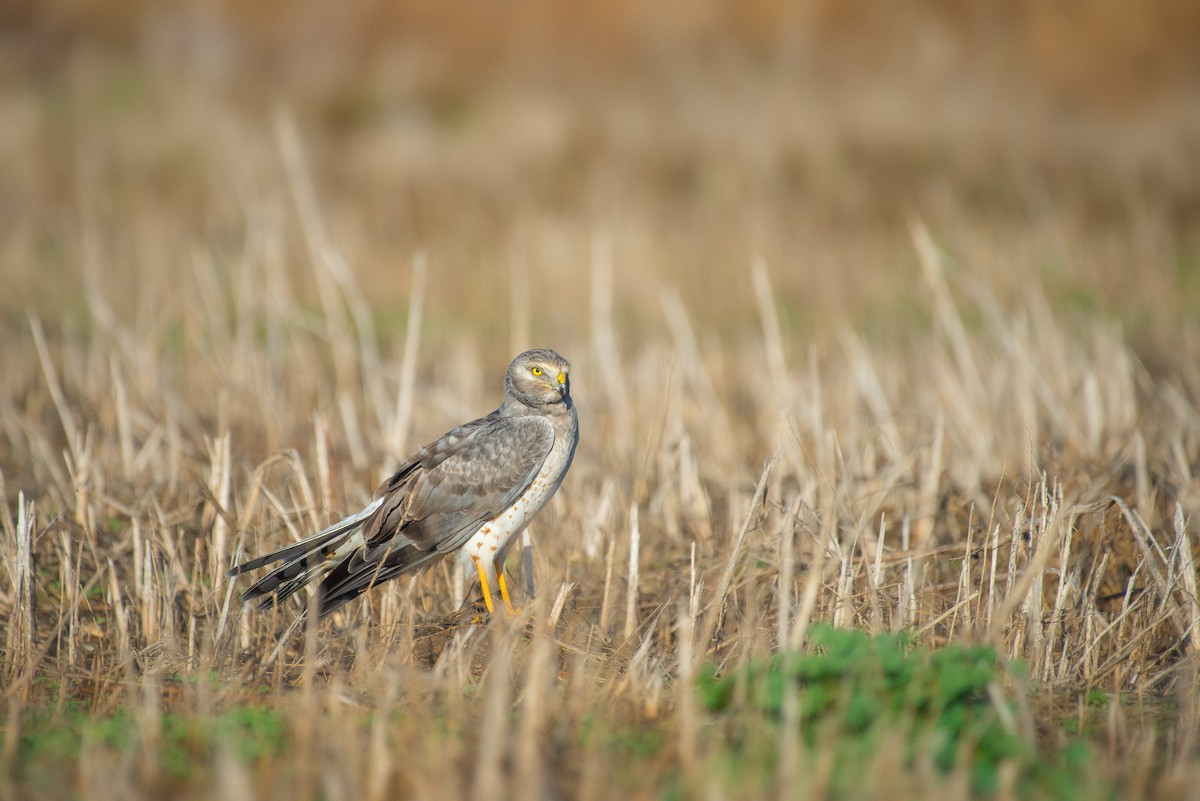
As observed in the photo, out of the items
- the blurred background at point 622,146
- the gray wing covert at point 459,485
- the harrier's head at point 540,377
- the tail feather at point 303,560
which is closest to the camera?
the tail feather at point 303,560

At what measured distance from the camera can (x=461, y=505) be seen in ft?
13.8

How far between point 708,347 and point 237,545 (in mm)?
5382

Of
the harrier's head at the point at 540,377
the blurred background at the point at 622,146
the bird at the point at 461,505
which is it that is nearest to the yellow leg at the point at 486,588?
the bird at the point at 461,505

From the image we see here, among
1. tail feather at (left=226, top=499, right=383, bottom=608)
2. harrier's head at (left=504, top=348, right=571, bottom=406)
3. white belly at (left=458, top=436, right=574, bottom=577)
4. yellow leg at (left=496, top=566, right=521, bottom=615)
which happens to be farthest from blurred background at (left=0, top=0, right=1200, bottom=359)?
tail feather at (left=226, top=499, right=383, bottom=608)

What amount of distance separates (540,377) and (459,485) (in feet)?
1.98

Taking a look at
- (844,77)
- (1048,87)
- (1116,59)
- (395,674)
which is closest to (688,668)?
(395,674)

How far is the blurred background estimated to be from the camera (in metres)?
11.3

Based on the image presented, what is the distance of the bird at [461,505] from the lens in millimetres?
3959

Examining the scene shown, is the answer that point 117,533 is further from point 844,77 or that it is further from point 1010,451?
point 844,77

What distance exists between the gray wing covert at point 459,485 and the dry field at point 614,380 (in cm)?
34

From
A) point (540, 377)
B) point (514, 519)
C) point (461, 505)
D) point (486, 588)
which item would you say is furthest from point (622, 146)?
point (486, 588)

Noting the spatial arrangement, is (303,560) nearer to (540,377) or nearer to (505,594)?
(505,594)

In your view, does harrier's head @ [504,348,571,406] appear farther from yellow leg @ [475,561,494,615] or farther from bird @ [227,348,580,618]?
yellow leg @ [475,561,494,615]

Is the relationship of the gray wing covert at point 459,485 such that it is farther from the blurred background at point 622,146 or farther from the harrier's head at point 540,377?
the blurred background at point 622,146
